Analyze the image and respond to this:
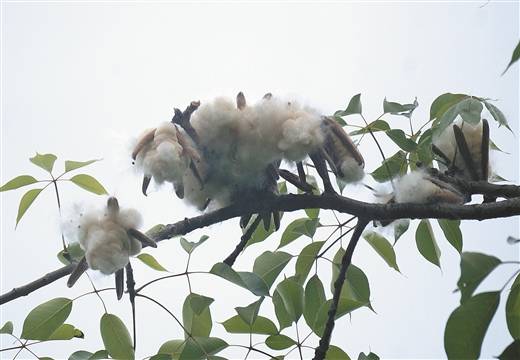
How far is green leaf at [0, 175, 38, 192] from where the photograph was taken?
1.39 meters

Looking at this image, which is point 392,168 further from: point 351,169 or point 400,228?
point 351,169

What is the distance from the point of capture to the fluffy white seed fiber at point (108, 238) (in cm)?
99

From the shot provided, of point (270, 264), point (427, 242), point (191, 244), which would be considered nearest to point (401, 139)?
point (427, 242)

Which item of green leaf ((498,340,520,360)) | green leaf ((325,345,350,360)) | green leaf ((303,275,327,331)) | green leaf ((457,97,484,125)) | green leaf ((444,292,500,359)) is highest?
green leaf ((457,97,484,125))

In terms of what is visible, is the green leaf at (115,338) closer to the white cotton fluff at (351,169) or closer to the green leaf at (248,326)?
the green leaf at (248,326)

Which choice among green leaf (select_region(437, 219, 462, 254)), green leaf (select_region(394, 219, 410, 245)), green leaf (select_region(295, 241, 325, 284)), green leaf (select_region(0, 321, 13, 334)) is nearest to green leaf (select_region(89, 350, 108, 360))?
green leaf (select_region(0, 321, 13, 334))

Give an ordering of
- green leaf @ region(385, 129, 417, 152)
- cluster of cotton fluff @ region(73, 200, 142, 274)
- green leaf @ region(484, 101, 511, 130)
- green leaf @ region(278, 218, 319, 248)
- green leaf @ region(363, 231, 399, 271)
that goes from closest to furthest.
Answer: cluster of cotton fluff @ region(73, 200, 142, 274) < green leaf @ region(484, 101, 511, 130) < green leaf @ region(385, 129, 417, 152) < green leaf @ region(278, 218, 319, 248) < green leaf @ region(363, 231, 399, 271)

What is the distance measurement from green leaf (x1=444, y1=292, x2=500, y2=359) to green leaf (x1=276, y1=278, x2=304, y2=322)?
1.54ft

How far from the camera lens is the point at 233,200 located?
1.19 metres

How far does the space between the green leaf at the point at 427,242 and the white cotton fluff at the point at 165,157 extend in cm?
72

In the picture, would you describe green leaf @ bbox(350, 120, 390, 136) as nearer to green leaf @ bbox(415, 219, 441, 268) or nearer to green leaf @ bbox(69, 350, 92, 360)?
green leaf @ bbox(415, 219, 441, 268)

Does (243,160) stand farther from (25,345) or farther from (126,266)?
(25,345)

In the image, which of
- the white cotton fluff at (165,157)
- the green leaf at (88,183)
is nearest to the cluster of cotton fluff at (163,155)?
the white cotton fluff at (165,157)

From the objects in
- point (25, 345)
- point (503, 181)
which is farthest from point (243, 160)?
point (503, 181)
